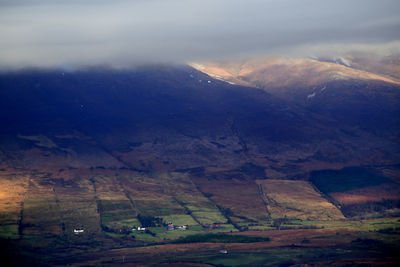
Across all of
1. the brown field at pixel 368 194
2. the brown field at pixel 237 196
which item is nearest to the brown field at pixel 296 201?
the brown field at pixel 237 196

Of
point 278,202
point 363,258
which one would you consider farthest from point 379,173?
point 363,258

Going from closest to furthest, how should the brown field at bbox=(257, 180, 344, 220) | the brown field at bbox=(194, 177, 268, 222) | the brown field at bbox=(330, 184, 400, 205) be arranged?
the brown field at bbox=(257, 180, 344, 220)
the brown field at bbox=(194, 177, 268, 222)
the brown field at bbox=(330, 184, 400, 205)

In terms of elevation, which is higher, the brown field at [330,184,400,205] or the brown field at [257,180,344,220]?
the brown field at [330,184,400,205]

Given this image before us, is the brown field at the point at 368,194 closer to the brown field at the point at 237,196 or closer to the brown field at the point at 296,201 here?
the brown field at the point at 296,201

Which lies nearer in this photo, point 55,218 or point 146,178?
point 55,218

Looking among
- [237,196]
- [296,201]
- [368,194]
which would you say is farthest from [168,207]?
[368,194]

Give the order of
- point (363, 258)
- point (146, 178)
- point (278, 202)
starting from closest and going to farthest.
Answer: point (363, 258) → point (278, 202) → point (146, 178)

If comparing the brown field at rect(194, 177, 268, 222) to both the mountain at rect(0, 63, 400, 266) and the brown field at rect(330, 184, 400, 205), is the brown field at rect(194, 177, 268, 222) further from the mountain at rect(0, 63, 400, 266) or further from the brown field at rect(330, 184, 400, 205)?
the brown field at rect(330, 184, 400, 205)

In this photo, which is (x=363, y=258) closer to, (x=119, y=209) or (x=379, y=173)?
(x=119, y=209)

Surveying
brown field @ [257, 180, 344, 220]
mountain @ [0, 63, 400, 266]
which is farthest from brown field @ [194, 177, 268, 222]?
brown field @ [257, 180, 344, 220]
